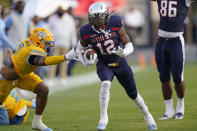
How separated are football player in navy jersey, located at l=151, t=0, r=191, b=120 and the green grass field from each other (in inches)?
18.7

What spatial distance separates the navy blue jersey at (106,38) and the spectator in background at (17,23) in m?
5.52

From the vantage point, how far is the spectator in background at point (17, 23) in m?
12.9

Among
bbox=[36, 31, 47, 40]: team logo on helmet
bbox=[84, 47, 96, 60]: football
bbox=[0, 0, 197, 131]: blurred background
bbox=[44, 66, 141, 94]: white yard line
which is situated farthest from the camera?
bbox=[44, 66, 141, 94]: white yard line

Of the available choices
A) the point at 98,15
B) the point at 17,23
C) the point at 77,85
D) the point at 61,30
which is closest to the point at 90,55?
the point at 98,15

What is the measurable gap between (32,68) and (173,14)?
2.58 meters

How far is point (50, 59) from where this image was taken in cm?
709

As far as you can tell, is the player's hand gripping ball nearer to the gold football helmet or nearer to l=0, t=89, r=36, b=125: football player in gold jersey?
the gold football helmet

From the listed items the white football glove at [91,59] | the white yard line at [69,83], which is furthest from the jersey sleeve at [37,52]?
the white yard line at [69,83]

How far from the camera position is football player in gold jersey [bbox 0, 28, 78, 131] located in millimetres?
7414

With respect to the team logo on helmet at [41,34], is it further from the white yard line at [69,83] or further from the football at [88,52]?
the white yard line at [69,83]

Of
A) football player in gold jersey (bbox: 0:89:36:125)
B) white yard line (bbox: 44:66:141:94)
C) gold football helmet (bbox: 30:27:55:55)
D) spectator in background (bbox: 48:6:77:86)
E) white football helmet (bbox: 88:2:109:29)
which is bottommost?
white yard line (bbox: 44:66:141:94)

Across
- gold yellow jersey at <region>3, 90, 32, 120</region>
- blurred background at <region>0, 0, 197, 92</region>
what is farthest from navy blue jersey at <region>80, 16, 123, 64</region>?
gold yellow jersey at <region>3, 90, 32, 120</region>

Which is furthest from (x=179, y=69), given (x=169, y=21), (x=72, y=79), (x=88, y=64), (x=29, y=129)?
(x=72, y=79)

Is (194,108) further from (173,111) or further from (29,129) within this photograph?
(29,129)
